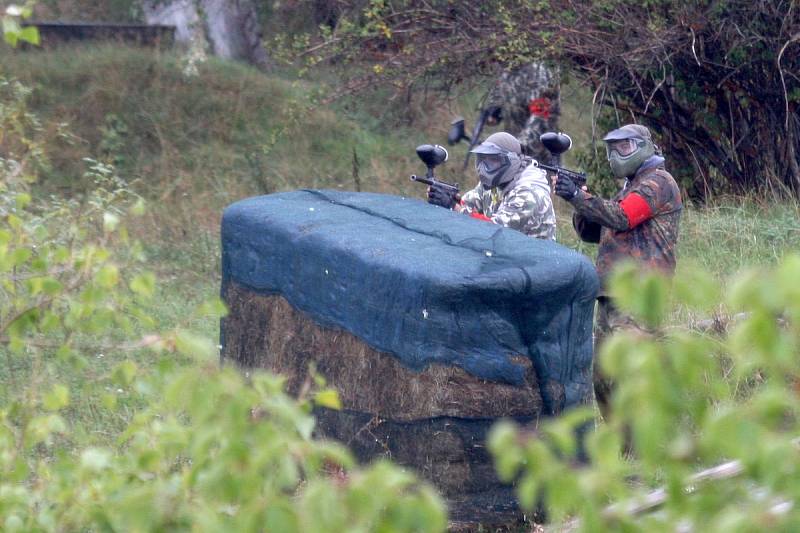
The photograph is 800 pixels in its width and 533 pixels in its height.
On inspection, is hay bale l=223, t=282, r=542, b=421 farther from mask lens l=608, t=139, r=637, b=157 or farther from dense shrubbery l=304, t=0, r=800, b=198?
Answer: dense shrubbery l=304, t=0, r=800, b=198

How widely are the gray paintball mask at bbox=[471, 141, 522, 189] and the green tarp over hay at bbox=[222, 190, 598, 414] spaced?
0.46 meters

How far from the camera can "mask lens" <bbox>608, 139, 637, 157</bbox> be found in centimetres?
615

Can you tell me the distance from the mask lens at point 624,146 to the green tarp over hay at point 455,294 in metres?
0.88

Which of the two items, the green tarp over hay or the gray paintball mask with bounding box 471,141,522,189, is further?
the gray paintball mask with bounding box 471,141,522,189

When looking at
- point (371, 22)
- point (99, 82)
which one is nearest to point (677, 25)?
point (371, 22)

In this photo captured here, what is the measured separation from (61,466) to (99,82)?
17154 millimetres

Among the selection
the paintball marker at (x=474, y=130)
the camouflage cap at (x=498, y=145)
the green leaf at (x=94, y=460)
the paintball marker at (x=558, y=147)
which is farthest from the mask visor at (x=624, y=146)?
the green leaf at (x=94, y=460)

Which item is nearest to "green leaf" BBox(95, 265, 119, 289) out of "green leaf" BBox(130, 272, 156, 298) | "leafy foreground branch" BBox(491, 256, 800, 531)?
"green leaf" BBox(130, 272, 156, 298)

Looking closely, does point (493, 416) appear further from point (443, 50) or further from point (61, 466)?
point (443, 50)

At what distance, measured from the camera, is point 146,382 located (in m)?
2.68

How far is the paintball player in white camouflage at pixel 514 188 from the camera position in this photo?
6.21m

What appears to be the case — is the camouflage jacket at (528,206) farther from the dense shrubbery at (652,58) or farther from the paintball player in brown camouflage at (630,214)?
the dense shrubbery at (652,58)

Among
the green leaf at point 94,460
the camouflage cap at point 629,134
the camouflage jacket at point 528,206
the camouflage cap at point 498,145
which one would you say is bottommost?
the camouflage jacket at point 528,206

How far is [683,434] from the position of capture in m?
1.77
